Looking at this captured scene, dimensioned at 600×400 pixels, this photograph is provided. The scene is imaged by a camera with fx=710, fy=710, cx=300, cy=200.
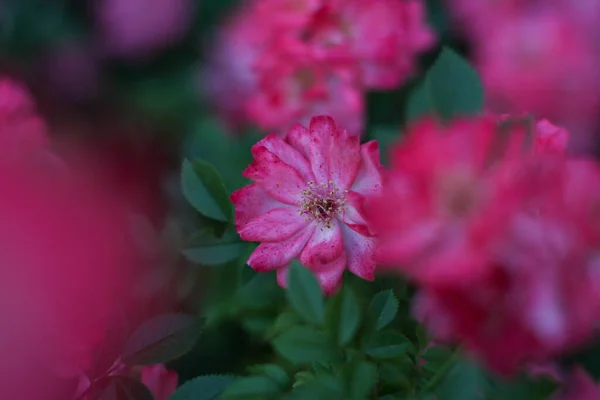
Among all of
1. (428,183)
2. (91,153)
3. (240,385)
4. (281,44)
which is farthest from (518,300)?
(91,153)

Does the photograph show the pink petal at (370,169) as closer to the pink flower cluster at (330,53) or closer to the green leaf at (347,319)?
the green leaf at (347,319)

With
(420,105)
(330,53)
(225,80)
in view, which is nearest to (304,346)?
(420,105)

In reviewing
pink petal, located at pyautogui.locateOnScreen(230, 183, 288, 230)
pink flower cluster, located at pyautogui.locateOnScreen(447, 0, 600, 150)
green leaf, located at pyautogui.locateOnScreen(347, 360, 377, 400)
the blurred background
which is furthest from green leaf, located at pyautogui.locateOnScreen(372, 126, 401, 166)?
pink flower cluster, located at pyautogui.locateOnScreen(447, 0, 600, 150)

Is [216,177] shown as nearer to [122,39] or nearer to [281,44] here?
[281,44]

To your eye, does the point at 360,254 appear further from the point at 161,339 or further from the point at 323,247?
the point at 161,339

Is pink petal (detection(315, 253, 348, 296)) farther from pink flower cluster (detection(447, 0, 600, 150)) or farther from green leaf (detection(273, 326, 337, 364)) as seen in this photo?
pink flower cluster (detection(447, 0, 600, 150))

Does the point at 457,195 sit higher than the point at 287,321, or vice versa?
the point at 457,195

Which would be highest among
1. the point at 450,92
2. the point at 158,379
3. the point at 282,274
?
the point at 450,92
